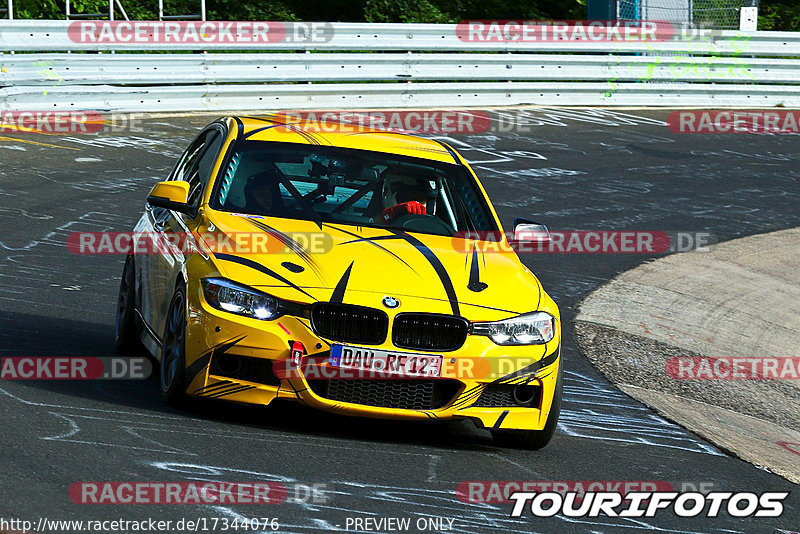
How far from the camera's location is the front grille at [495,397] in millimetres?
6450

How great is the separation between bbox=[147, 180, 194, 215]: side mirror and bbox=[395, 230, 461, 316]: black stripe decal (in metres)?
1.19

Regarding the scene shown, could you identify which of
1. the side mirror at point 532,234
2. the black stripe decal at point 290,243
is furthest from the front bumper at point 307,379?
the side mirror at point 532,234

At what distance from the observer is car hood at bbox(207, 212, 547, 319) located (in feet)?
20.7

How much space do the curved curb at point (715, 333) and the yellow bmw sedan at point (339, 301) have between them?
5.59 feet

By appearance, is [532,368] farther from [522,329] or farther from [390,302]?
[390,302]

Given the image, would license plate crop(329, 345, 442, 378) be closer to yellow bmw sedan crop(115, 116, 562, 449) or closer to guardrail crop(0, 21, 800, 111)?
yellow bmw sedan crop(115, 116, 562, 449)

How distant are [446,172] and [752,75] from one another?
1698cm

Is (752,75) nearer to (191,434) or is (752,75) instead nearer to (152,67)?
(152,67)

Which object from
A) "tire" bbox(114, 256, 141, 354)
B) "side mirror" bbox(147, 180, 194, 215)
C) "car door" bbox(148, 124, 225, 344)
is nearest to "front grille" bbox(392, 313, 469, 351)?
"car door" bbox(148, 124, 225, 344)

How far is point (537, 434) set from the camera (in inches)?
264

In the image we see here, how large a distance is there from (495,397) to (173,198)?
2.09 m

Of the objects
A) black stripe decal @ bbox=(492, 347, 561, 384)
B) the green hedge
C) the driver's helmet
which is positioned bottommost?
black stripe decal @ bbox=(492, 347, 561, 384)

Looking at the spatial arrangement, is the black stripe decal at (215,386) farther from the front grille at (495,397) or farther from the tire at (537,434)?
the tire at (537,434)

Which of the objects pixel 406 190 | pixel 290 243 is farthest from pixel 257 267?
pixel 406 190
